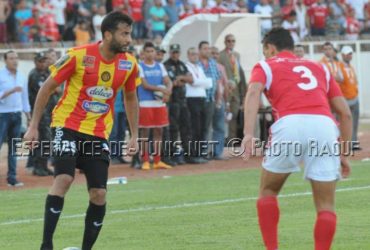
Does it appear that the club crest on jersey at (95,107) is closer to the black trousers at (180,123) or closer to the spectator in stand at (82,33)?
the black trousers at (180,123)

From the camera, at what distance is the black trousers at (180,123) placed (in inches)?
778

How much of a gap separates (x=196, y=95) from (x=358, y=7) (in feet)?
45.9

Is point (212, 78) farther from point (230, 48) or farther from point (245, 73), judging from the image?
point (245, 73)

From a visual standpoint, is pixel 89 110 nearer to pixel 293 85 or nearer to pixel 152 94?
pixel 293 85

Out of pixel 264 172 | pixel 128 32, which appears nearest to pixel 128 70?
pixel 128 32

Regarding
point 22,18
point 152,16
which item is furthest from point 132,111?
point 152,16

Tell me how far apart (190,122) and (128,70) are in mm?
10449

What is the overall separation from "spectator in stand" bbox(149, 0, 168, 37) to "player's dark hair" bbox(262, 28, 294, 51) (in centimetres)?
1773

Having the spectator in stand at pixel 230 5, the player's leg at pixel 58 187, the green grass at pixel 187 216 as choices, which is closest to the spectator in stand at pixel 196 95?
the green grass at pixel 187 216

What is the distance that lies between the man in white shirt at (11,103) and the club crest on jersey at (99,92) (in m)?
7.51

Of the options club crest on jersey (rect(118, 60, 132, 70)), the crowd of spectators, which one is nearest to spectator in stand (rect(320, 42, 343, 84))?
the crowd of spectators

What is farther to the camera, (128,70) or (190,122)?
(190,122)

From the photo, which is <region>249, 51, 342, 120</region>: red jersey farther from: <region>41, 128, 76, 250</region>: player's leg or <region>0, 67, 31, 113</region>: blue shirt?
<region>0, 67, 31, 113</region>: blue shirt

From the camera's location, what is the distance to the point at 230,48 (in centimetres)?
2175
